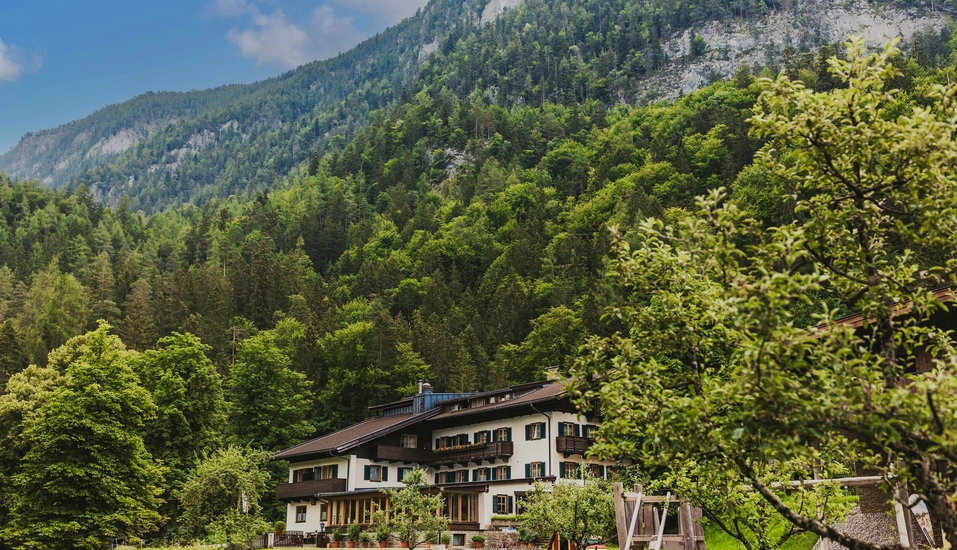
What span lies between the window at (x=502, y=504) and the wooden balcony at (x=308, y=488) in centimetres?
1227

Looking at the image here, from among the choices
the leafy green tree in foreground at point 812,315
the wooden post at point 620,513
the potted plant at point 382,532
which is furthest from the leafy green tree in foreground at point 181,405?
the leafy green tree in foreground at point 812,315

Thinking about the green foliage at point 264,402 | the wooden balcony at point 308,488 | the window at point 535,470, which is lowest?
the wooden balcony at point 308,488

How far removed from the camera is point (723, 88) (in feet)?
485

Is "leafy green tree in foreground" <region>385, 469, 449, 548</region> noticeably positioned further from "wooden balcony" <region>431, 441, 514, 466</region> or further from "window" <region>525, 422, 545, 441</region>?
"window" <region>525, 422, 545, 441</region>

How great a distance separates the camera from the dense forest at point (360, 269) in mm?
67375

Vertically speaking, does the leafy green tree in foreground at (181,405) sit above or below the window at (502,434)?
above

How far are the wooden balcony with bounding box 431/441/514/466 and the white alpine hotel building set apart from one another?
0.07 meters

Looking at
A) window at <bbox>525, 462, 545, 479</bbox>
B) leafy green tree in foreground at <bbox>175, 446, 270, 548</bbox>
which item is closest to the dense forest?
leafy green tree in foreground at <bbox>175, 446, 270, 548</bbox>

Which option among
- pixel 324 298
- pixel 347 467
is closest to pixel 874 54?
pixel 347 467

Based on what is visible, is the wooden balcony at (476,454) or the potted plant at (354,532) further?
the wooden balcony at (476,454)

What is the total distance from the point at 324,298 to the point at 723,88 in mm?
83225

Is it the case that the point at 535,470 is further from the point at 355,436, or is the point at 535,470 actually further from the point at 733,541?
the point at 733,541

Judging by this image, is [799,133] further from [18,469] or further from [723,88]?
[723,88]

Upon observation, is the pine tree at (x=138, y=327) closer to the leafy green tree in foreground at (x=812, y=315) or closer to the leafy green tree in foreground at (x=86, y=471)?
the leafy green tree in foreground at (x=86, y=471)
